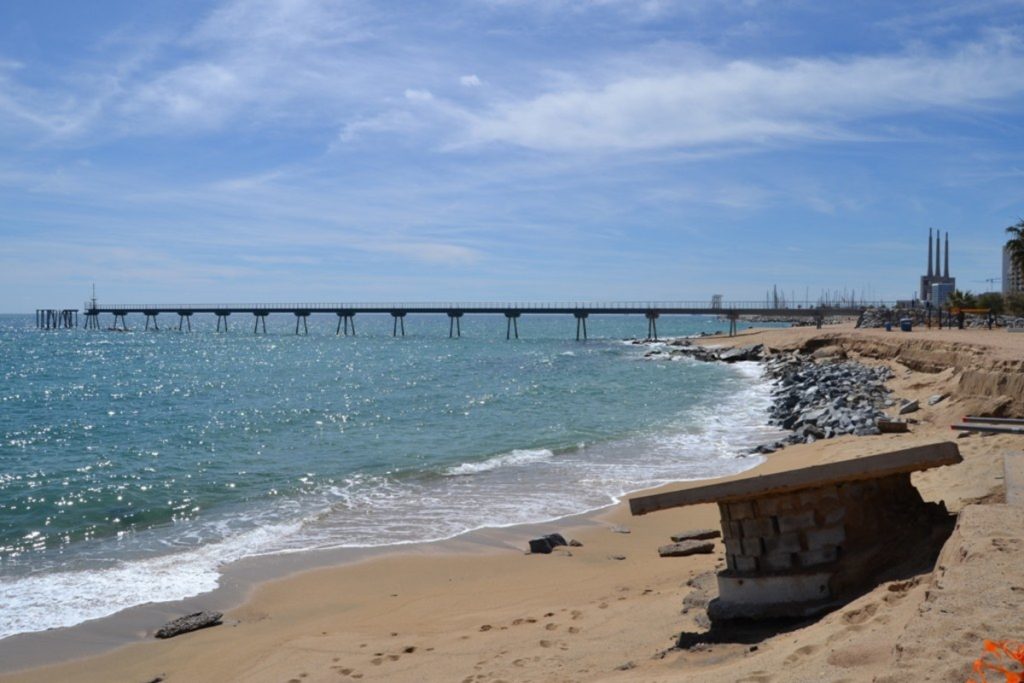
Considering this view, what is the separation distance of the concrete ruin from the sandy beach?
0.48 metres

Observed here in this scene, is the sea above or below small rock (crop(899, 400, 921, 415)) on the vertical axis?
below

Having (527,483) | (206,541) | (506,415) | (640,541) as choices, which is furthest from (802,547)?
(506,415)

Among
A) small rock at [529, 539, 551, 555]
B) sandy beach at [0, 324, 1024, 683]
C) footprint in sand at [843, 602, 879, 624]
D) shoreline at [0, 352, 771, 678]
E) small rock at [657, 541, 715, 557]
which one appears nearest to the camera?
sandy beach at [0, 324, 1024, 683]

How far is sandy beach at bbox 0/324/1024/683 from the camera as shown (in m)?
4.89

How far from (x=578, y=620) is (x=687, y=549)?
9.97 ft

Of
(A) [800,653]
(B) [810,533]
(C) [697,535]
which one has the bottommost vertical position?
(C) [697,535]

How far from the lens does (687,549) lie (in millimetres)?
10750

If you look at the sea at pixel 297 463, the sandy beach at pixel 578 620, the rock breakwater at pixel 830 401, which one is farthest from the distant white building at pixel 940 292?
the sandy beach at pixel 578 620

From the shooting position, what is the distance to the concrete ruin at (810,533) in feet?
22.3

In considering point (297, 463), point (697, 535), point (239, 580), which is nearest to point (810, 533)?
point (697, 535)

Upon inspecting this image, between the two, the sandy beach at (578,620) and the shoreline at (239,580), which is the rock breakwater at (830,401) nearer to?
the sandy beach at (578,620)

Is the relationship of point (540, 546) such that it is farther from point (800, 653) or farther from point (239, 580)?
point (800, 653)

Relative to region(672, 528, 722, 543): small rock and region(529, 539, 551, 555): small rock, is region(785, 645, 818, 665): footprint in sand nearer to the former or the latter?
region(672, 528, 722, 543): small rock

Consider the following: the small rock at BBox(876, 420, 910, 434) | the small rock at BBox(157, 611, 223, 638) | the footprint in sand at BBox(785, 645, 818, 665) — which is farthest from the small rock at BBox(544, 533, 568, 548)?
the small rock at BBox(876, 420, 910, 434)
